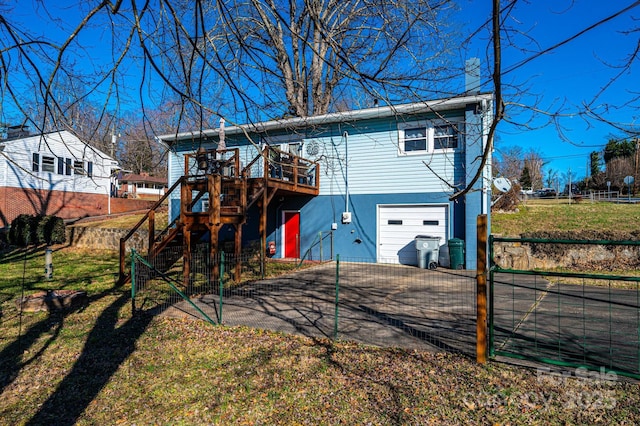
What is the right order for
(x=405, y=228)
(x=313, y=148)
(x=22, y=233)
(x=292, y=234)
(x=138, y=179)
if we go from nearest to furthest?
(x=405, y=228), (x=313, y=148), (x=292, y=234), (x=22, y=233), (x=138, y=179)

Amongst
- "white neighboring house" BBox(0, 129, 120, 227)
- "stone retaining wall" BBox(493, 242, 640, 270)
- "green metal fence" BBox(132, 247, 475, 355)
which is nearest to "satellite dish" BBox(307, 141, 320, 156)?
"green metal fence" BBox(132, 247, 475, 355)

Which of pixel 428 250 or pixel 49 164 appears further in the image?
pixel 49 164

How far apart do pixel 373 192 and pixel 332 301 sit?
6.76 metres

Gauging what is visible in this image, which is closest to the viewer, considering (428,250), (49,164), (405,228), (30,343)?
(30,343)

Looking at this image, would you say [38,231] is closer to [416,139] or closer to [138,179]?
[416,139]

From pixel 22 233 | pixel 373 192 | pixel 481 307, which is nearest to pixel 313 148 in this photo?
pixel 373 192

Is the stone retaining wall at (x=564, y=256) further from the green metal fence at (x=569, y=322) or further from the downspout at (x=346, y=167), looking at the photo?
the downspout at (x=346, y=167)

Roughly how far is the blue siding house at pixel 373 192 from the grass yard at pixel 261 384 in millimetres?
6548

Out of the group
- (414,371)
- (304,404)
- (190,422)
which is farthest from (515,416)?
(190,422)

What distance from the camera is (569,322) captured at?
583 cm

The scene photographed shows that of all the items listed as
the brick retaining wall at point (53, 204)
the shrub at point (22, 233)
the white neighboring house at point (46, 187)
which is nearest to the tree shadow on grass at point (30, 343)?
the shrub at point (22, 233)

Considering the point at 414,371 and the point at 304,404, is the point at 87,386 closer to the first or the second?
the point at 304,404

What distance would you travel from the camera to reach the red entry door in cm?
1488

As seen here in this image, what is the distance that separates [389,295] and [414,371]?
404cm
